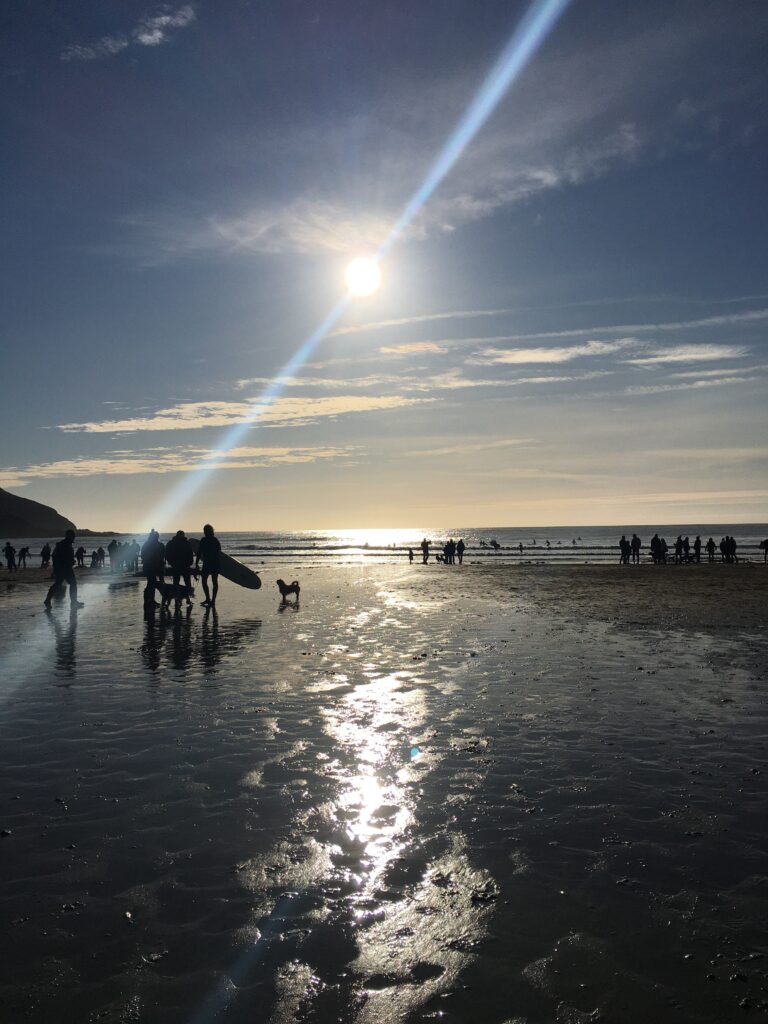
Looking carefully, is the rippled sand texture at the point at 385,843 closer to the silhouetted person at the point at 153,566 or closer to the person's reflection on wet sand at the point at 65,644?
the person's reflection on wet sand at the point at 65,644

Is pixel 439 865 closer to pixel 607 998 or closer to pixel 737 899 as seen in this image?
pixel 607 998

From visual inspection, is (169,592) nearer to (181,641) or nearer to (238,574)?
(181,641)

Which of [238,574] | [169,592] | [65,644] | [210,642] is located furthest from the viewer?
[238,574]

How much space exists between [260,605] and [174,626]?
6637 mm

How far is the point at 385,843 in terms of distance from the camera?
563 centimetres

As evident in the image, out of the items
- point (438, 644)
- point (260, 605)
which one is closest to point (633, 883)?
point (438, 644)

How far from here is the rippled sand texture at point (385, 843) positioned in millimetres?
3852

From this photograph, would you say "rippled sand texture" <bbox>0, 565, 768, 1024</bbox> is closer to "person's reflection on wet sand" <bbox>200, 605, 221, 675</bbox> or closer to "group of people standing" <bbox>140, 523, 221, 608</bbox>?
"person's reflection on wet sand" <bbox>200, 605, 221, 675</bbox>

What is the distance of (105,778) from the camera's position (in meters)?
7.20

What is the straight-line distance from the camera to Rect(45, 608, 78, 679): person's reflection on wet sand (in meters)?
13.1

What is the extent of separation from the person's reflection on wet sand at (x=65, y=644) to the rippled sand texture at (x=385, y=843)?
2.08 feet

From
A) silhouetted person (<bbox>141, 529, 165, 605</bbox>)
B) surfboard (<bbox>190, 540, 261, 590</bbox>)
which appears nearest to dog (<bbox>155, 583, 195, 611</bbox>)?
silhouetted person (<bbox>141, 529, 165, 605</bbox>)

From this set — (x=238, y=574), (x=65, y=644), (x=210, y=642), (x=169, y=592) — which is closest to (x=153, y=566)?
(x=169, y=592)

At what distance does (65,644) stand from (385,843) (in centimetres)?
1302
